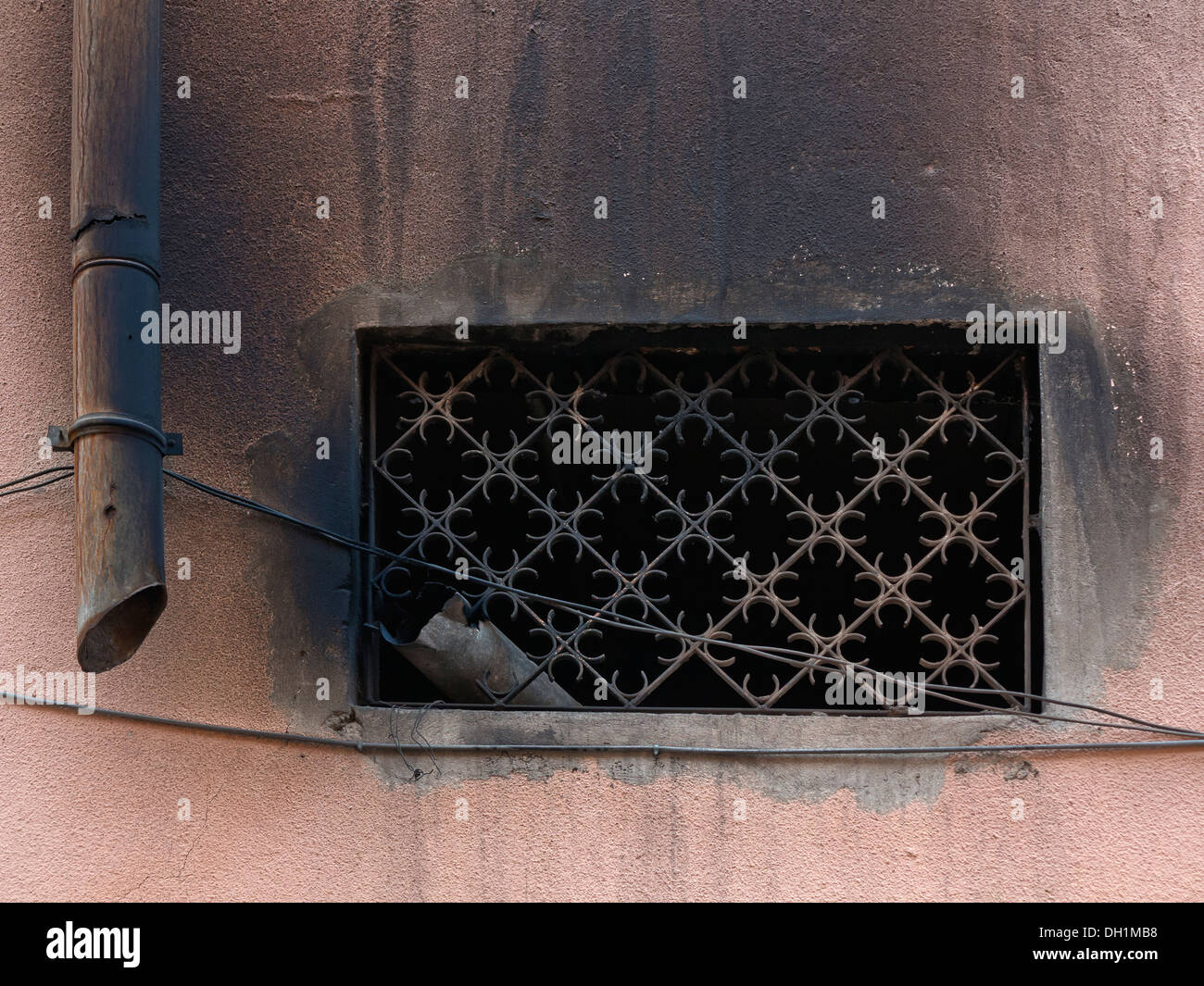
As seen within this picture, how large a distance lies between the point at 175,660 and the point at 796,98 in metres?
2.81

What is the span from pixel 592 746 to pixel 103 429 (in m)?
1.74

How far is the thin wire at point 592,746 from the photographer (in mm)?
3777

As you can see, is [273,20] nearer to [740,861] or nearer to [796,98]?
[796,98]

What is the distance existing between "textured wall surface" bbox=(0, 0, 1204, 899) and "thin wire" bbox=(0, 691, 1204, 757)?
0.14 ft

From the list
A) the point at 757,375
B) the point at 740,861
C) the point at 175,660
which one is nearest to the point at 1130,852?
the point at 740,861

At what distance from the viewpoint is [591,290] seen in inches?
163

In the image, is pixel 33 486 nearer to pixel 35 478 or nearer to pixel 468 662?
pixel 35 478

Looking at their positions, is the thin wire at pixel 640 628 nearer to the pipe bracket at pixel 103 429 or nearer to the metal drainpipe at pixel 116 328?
the pipe bracket at pixel 103 429

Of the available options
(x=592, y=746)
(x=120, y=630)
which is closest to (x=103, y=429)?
(x=120, y=630)

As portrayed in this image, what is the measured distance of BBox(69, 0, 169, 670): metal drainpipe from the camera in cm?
344

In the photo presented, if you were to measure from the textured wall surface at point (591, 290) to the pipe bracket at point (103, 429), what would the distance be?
16.8 inches

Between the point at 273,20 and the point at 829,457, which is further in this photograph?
the point at 829,457

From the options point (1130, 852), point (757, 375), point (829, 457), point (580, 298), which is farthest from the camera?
point (829, 457)

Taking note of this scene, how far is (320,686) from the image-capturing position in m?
3.92
